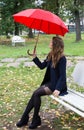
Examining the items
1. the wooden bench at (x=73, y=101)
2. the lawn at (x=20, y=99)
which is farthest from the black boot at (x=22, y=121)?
the wooden bench at (x=73, y=101)

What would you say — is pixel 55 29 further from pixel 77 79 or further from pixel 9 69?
pixel 9 69

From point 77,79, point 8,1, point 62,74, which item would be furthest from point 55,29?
point 8,1

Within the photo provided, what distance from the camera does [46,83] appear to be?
21.4 feet

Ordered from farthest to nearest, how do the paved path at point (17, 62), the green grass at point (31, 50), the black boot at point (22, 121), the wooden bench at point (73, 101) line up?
the green grass at point (31, 50) → the paved path at point (17, 62) → the black boot at point (22, 121) → the wooden bench at point (73, 101)

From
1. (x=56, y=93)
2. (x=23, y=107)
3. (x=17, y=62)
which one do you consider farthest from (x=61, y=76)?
(x=17, y=62)

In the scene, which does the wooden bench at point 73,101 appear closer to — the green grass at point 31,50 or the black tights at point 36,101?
the black tights at point 36,101

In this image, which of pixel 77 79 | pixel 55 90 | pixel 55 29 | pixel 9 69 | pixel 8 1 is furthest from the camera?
pixel 8 1

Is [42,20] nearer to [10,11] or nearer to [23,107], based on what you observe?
[23,107]

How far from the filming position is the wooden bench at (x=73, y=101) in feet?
18.5

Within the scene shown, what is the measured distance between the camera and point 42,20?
6598 mm

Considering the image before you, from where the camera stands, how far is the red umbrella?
6383mm

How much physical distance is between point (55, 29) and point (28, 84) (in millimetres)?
3510

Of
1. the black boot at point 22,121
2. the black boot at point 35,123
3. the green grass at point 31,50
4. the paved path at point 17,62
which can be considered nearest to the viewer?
the black boot at point 35,123

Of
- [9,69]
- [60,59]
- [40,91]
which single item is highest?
[60,59]
